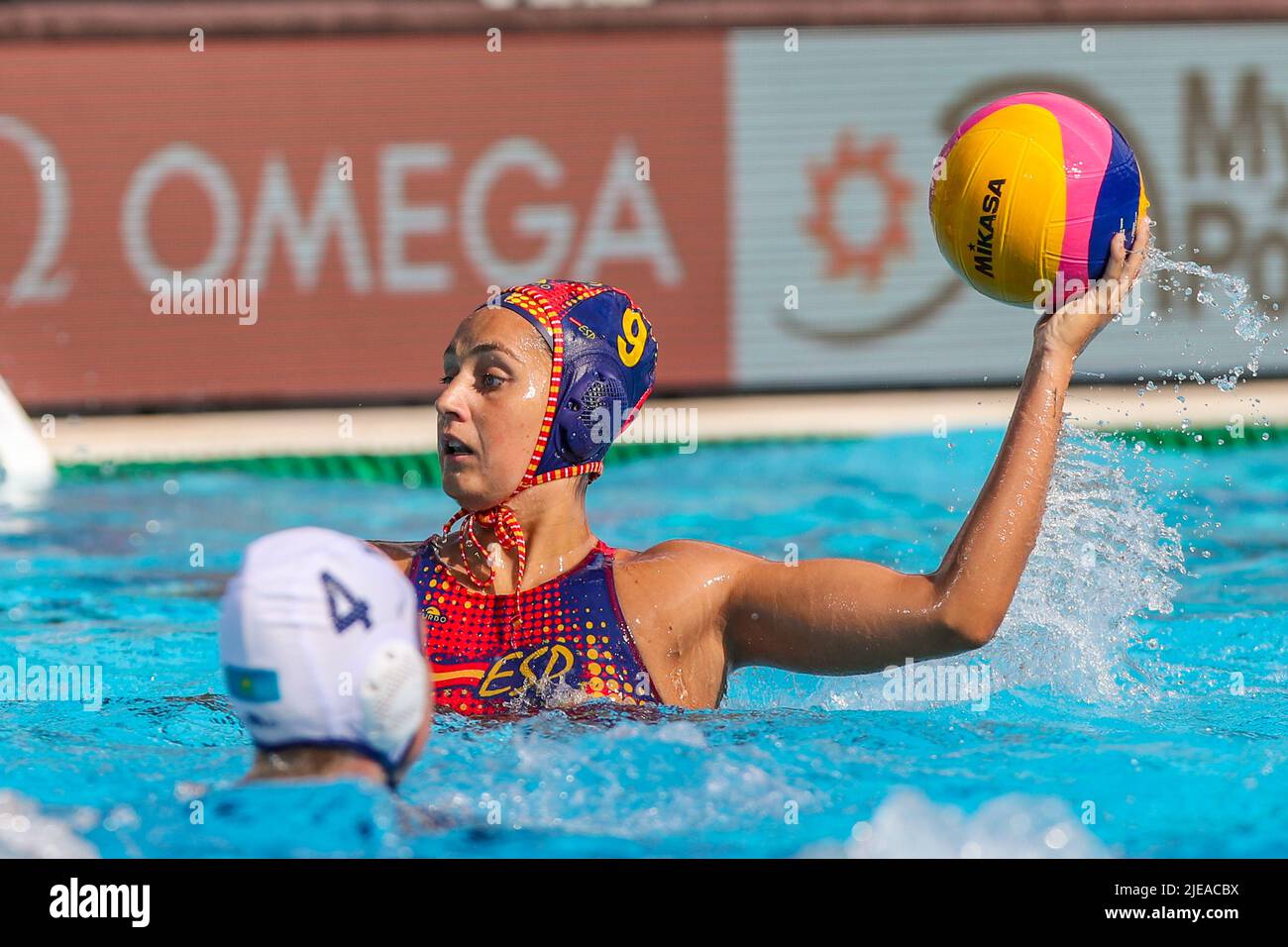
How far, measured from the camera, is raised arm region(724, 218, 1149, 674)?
7.97ft

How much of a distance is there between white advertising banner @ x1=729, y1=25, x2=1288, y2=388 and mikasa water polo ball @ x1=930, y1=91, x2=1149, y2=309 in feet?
17.0

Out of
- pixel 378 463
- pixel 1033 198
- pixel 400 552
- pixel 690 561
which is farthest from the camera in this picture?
pixel 378 463

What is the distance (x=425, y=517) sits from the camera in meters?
6.55

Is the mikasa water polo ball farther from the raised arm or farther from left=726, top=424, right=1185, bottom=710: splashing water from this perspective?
left=726, top=424, right=1185, bottom=710: splashing water

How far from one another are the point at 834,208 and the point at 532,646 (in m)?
5.84

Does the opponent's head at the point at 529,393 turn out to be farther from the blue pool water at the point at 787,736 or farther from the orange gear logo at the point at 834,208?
the orange gear logo at the point at 834,208

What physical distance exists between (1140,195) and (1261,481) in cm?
459

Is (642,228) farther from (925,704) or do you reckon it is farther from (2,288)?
(925,704)

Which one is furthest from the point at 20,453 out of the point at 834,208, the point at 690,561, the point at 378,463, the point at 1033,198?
the point at 1033,198

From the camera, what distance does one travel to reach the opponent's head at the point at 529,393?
280 centimetres

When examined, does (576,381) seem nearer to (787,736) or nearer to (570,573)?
(570,573)

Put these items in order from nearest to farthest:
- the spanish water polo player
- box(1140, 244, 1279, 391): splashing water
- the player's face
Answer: the spanish water polo player, the player's face, box(1140, 244, 1279, 391): splashing water

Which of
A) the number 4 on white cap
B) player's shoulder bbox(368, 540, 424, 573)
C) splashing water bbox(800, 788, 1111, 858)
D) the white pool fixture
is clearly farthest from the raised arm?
the white pool fixture

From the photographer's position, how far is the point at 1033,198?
2.79 meters
